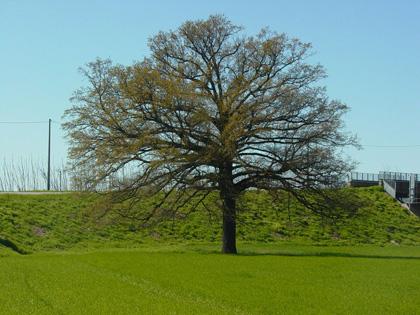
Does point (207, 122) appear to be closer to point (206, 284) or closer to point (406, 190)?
point (206, 284)

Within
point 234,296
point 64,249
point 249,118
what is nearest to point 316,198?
point 249,118

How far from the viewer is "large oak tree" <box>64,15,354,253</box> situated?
120 ft

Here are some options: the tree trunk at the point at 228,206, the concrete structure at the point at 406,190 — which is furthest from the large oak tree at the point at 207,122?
the concrete structure at the point at 406,190

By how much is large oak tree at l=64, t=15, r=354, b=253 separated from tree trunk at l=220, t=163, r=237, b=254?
0.21 ft

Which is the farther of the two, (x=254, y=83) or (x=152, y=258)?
(x=254, y=83)

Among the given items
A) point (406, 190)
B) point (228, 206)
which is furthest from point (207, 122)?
point (406, 190)

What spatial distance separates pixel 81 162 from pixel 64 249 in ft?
21.5

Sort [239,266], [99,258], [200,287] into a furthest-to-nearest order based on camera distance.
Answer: [99,258] < [239,266] < [200,287]

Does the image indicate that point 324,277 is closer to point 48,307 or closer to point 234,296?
point 234,296

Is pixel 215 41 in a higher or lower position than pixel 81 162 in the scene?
higher

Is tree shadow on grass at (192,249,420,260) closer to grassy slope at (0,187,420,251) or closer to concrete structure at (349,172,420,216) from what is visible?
grassy slope at (0,187,420,251)

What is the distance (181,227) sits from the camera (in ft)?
165

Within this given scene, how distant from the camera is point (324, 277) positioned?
2642 cm

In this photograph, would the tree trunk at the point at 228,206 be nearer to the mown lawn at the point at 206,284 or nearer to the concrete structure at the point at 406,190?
the mown lawn at the point at 206,284
